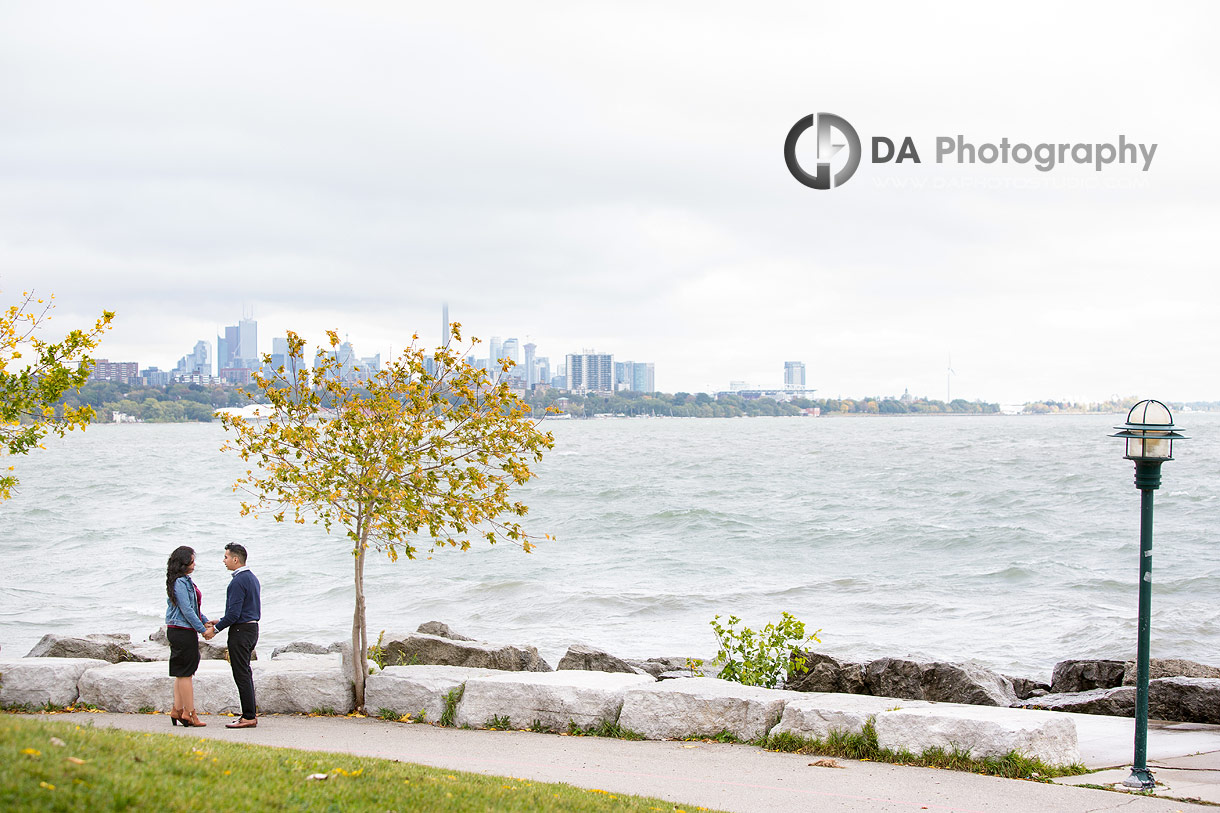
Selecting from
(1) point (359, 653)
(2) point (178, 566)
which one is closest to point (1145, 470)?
(1) point (359, 653)

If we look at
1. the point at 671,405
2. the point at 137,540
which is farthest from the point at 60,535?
the point at 671,405

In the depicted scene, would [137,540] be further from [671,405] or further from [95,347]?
[671,405]

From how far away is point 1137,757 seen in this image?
805 cm

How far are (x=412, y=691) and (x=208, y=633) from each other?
2070mm

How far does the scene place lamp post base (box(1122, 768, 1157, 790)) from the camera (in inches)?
306

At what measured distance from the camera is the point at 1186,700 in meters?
11.1

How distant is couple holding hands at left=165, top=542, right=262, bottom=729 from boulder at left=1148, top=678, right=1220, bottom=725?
9.40m

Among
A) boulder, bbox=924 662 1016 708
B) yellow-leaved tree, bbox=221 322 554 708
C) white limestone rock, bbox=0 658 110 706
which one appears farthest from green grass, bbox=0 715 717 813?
boulder, bbox=924 662 1016 708

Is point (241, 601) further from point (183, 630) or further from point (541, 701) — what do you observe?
point (541, 701)

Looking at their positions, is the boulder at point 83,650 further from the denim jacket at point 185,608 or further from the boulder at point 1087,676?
the boulder at point 1087,676

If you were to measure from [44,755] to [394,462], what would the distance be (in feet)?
16.9

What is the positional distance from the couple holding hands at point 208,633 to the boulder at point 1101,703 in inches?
352

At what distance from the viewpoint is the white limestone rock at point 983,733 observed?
27.0 feet

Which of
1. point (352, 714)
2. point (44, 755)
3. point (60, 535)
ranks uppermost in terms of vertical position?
point (44, 755)
